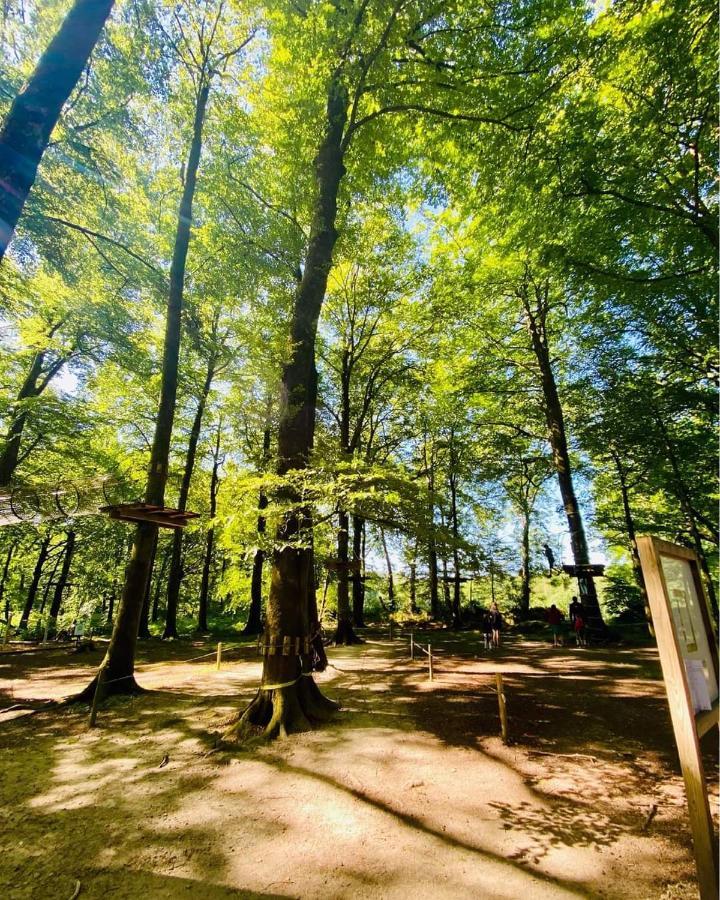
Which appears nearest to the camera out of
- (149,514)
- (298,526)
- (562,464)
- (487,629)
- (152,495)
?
(298,526)

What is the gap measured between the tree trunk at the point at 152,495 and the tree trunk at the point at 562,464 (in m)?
13.7

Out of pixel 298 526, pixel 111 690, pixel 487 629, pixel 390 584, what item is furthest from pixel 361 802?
pixel 390 584

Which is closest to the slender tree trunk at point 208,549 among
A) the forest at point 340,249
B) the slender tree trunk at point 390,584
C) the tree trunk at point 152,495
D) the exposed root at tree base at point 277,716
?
the forest at point 340,249

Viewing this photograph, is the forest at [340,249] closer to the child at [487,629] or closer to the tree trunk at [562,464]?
the tree trunk at [562,464]

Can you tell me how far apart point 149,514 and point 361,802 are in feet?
18.2

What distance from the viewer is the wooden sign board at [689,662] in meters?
2.18

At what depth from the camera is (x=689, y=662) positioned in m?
2.58

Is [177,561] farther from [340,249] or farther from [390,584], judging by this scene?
[390,584]

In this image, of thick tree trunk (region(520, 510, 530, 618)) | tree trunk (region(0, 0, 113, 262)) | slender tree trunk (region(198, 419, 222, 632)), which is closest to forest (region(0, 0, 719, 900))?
tree trunk (region(0, 0, 113, 262))

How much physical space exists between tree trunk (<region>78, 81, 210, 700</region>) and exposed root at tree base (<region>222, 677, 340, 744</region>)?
A: 3176mm

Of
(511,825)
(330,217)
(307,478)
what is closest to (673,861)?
(511,825)

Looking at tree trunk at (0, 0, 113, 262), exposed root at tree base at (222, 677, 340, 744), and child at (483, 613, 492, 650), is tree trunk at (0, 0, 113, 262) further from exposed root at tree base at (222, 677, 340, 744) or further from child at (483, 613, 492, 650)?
child at (483, 613, 492, 650)

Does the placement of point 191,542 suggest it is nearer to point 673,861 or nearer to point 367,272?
point 367,272

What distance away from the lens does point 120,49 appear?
8.29 metres
